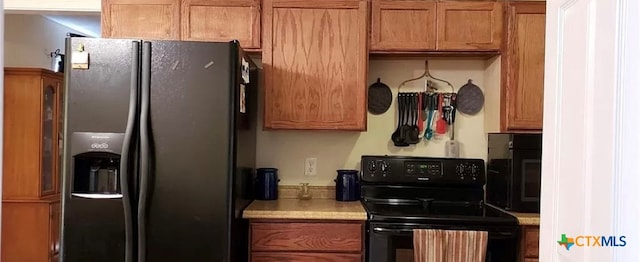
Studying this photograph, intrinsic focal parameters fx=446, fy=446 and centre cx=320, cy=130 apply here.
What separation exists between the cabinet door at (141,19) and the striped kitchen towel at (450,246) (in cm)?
168

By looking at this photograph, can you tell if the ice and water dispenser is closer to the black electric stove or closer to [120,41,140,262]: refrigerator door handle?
[120,41,140,262]: refrigerator door handle

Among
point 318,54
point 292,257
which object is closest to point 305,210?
point 292,257

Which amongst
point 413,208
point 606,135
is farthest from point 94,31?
point 606,135

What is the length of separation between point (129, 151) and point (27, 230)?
2124 mm

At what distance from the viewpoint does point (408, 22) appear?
2.49 metres

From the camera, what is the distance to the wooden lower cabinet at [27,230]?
3.37 metres

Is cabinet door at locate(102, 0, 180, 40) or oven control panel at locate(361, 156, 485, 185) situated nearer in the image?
cabinet door at locate(102, 0, 180, 40)

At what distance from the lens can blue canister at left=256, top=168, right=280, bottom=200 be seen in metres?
2.62

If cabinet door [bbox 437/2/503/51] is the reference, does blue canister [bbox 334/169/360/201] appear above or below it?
below

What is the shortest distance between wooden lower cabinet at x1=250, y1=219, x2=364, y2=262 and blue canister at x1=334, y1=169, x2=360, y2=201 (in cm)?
40

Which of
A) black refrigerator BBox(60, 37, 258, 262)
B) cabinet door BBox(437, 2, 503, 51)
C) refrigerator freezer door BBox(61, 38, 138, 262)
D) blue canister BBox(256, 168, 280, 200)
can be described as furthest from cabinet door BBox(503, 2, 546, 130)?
refrigerator freezer door BBox(61, 38, 138, 262)

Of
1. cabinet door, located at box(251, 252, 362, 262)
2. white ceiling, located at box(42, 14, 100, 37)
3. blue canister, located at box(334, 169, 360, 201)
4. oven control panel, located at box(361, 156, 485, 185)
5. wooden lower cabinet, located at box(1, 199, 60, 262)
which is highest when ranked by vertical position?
white ceiling, located at box(42, 14, 100, 37)

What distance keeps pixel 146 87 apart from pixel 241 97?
0.43 m

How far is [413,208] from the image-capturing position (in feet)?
8.17
